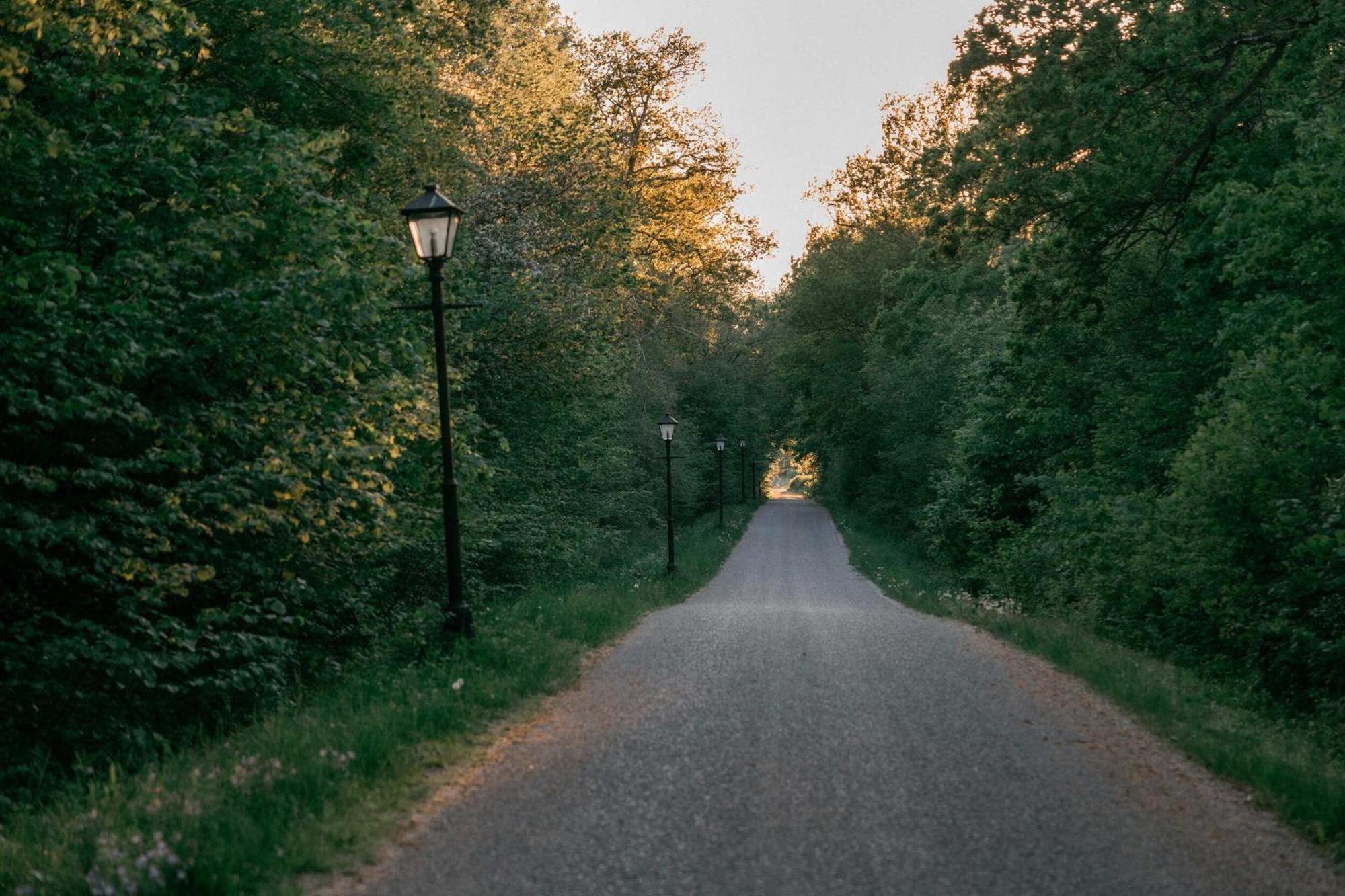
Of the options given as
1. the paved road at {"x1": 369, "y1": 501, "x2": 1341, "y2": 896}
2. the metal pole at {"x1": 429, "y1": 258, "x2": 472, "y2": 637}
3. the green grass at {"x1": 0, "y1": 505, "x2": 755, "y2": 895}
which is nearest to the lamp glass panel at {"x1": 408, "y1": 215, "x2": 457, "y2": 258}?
the metal pole at {"x1": 429, "y1": 258, "x2": 472, "y2": 637}

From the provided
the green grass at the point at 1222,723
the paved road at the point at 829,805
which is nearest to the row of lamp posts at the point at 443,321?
the paved road at the point at 829,805

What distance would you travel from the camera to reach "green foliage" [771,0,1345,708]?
11953mm

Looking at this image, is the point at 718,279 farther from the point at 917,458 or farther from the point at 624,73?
the point at 917,458

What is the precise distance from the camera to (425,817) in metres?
5.79

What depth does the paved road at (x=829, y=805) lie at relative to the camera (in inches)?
201

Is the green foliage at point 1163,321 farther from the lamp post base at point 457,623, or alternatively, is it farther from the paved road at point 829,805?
the lamp post base at point 457,623

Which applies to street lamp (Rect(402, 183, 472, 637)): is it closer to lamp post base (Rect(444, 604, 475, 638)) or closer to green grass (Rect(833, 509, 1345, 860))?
lamp post base (Rect(444, 604, 475, 638))

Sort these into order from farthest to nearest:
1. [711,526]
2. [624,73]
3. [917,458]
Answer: [711,526] → [917,458] → [624,73]

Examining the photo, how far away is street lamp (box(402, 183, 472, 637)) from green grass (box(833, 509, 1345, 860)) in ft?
19.5

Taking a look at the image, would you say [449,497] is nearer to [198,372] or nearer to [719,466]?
[198,372]

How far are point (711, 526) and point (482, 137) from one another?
3035 cm

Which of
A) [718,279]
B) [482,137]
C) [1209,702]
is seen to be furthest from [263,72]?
[718,279]

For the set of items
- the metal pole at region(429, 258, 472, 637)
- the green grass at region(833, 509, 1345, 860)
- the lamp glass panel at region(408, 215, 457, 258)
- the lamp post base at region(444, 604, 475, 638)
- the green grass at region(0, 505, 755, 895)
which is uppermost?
the lamp glass panel at region(408, 215, 457, 258)

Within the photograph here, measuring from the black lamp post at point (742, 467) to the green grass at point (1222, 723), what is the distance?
1904 inches
